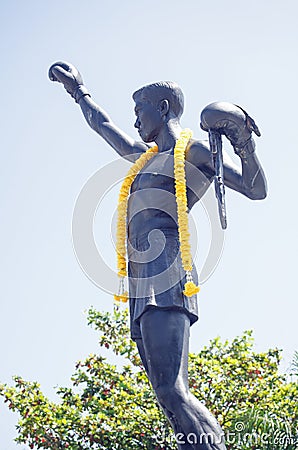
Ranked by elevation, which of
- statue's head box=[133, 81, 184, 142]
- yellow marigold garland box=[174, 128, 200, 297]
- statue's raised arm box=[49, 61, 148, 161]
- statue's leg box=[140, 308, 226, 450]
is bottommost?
statue's leg box=[140, 308, 226, 450]

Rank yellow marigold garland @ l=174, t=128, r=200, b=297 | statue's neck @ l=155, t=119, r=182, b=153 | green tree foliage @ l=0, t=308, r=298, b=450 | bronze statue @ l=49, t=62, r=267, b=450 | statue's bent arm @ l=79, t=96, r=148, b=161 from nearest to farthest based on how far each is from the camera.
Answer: bronze statue @ l=49, t=62, r=267, b=450
yellow marigold garland @ l=174, t=128, r=200, b=297
statue's neck @ l=155, t=119, r=182, b=153
statue's bent arm @ l=79, t=96, r=148, b=161
green tree foliage @ l=0, t=308, r=298, b=450

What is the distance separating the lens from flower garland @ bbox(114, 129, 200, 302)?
423 cm

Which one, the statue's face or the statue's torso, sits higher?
the statue's face

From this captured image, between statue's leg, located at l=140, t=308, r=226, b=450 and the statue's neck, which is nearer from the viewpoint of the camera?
statue's leg, located at l=140, t=308, r=226, b=450

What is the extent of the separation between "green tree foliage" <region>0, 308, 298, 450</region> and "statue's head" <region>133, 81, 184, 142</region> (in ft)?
16.2

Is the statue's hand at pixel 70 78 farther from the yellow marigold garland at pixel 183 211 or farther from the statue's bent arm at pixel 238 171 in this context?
the statue's bent arm at pixel 238 171

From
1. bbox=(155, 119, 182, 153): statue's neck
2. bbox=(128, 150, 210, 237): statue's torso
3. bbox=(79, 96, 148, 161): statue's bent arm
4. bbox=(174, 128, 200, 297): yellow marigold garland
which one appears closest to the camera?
bbox=(174, 128, 200, 297): yellow marigold garland

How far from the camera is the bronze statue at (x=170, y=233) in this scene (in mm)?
3918

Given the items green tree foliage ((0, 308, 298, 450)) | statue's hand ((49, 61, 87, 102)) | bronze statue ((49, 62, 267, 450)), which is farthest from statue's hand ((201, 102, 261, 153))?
green tree foliage ((0, 308, 298, 450))

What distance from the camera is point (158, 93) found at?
15.6 ft

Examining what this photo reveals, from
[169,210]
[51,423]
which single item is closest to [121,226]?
[169,210]

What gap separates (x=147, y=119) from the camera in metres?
4.75

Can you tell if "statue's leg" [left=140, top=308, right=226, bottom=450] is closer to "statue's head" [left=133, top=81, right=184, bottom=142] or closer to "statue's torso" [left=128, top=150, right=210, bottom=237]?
"statue's torso" [left=128, top=150, right=210, bottom=237]

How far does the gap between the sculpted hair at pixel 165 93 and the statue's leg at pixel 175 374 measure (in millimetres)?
1382
